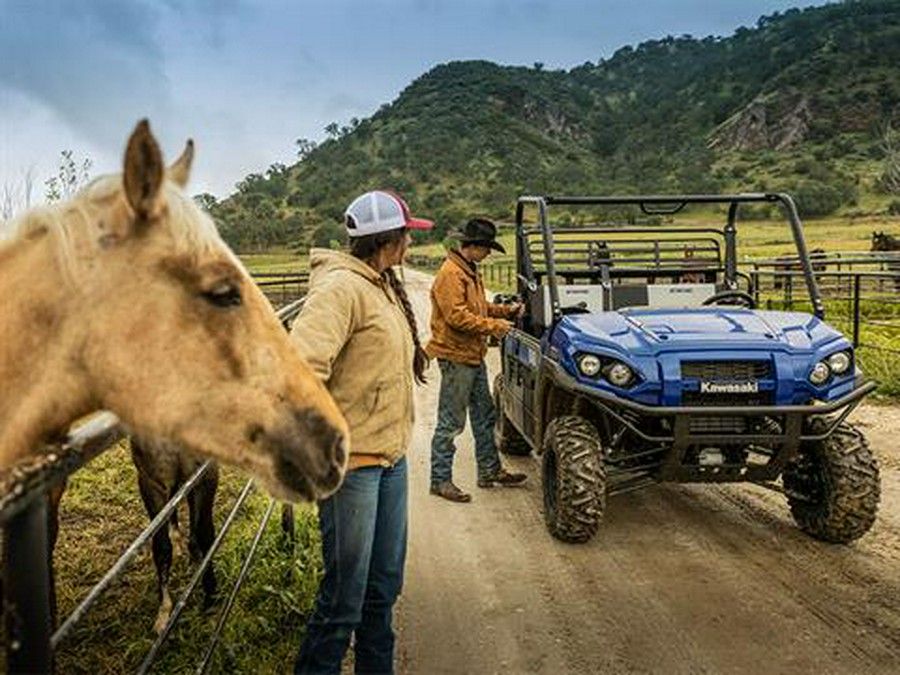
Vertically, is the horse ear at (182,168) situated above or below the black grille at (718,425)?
above

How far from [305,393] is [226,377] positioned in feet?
0.57

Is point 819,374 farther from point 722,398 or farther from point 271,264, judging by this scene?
point 271,264

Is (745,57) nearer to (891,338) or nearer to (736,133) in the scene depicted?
(736,133)

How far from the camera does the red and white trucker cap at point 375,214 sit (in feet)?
9.00

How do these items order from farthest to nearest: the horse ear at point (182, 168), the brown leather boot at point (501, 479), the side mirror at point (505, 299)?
the side mirror at point (505, 299) < the brown leather boot at point (501, 479) < the horse ear at point (182, 168)

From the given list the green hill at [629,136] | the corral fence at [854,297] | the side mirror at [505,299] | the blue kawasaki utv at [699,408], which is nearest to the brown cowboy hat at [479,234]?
the blue kawasaki utv at [699,408]

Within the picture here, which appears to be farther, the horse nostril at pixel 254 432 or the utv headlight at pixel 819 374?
the utv headlight at pixel 819 374

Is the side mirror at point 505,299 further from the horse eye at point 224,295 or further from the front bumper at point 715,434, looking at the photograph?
the horse eye at point 224,295

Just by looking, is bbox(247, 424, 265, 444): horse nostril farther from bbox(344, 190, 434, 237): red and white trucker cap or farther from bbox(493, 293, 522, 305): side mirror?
bbox(493, 293, 522, 305): side mirror

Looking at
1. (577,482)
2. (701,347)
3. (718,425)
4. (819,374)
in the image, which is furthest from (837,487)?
(577,482)

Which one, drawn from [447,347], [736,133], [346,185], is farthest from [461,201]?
[447,347]

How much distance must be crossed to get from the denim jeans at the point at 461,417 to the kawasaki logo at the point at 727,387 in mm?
1982

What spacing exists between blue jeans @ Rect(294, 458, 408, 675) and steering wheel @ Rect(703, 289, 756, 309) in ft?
11.3

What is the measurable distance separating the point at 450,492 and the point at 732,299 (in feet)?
7.90
